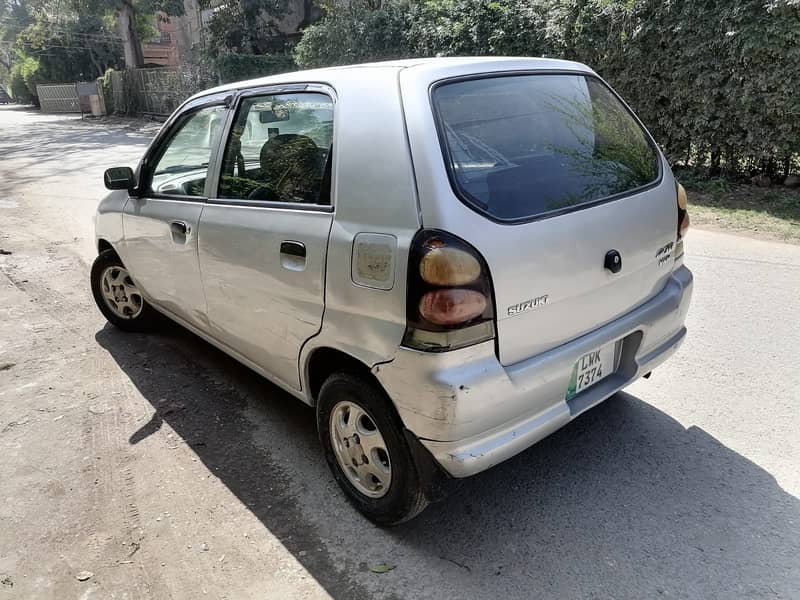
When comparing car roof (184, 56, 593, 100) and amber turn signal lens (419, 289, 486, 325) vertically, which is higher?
car roof (184, 56, 593, 100)

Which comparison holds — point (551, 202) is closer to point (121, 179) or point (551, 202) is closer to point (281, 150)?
point (281, 150)

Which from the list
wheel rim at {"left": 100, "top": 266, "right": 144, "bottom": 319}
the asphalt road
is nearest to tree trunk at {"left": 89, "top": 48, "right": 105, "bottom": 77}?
wheel rim at {"left": 100, "top": 266, "right": 144, "bottom": 319}

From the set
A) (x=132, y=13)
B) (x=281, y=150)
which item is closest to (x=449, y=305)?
(x=281, y=150)

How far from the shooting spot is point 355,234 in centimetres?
234

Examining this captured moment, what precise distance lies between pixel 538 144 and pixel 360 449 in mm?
1509

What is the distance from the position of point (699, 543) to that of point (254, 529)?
184cm

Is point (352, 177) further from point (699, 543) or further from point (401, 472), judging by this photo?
point (699, 543)

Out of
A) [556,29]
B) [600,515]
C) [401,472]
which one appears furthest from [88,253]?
[556,29]

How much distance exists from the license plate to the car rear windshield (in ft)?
2.08

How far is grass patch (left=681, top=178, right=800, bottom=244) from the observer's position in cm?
672

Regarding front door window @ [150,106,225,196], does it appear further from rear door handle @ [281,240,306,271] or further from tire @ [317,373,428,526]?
tire @ [317,373,428,526]

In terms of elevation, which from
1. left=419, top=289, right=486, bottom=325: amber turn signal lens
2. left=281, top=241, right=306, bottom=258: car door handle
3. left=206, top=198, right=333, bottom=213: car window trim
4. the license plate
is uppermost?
left=206, top=198, right=333, bottom=213: car window trim

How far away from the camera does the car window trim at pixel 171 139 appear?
331 centimetres

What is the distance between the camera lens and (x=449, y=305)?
2.10 m
